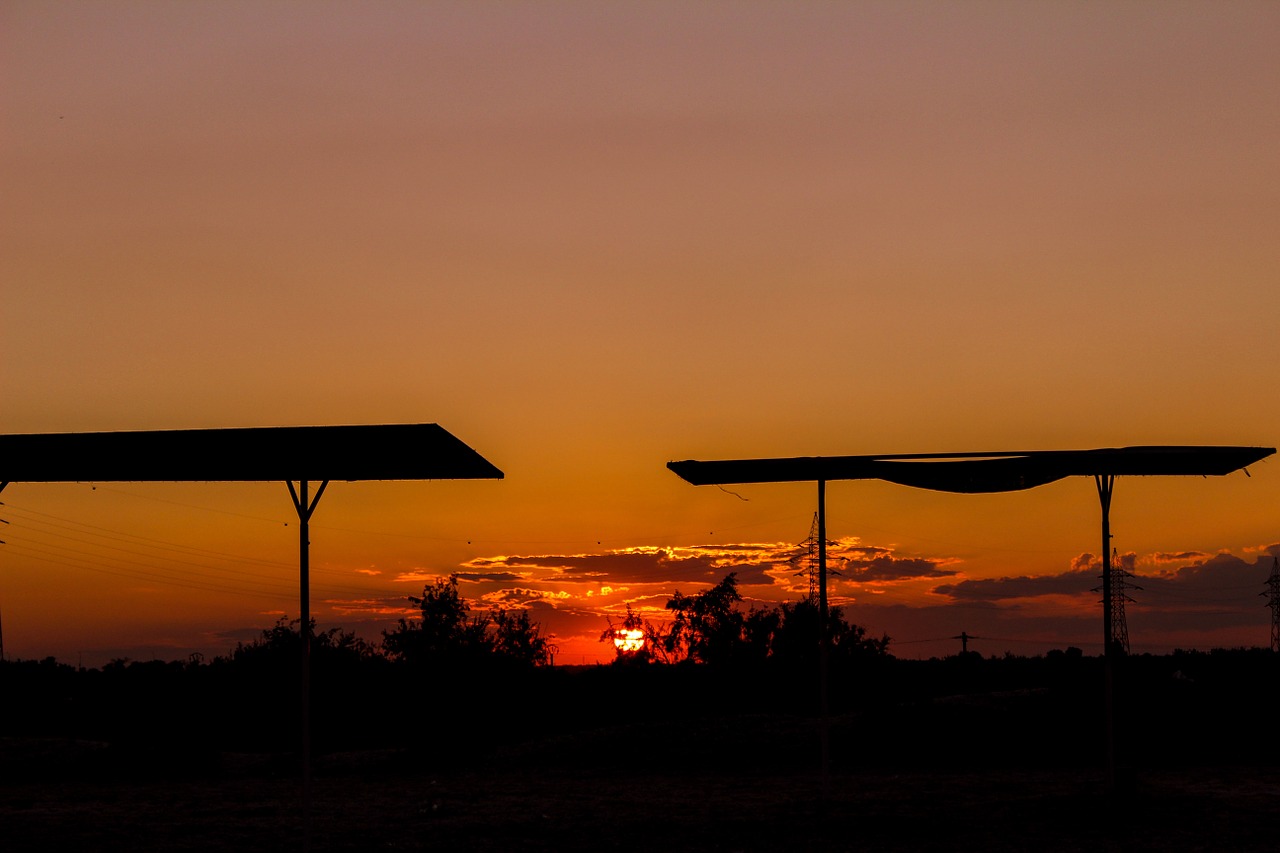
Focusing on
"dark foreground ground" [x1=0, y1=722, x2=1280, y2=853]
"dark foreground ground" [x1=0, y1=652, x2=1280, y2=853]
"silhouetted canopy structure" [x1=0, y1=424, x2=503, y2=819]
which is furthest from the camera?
"dark foreground ground" [x1=0, y1=652, x2=1280, y2=853]

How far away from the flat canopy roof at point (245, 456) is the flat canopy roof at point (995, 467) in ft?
13.9

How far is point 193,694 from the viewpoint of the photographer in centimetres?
4397

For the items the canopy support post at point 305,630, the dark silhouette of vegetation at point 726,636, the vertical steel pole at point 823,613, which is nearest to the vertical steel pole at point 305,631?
the canopy support post at point 305,630

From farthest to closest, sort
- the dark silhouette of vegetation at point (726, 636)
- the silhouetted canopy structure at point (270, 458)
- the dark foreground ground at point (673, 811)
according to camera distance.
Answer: the dark silhouette of vegetation at point (726, 636) → the dark foreground ground at point (673, 811) → the silhouetted canopy structure at point (270, 458)

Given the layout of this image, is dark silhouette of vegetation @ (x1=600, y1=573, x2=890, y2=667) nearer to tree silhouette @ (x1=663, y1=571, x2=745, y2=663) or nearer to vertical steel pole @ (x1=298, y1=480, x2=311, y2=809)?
tree silhouette @ (x1=663, y1=571, x2=745, y2=663)

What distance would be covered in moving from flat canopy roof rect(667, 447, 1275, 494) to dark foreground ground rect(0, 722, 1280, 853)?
4.32m

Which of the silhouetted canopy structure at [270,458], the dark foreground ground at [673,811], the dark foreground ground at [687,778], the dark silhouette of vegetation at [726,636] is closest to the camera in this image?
the silhouetted canopy structure at [270,458]

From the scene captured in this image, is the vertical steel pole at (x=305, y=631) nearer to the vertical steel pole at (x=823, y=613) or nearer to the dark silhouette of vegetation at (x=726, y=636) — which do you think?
the vertical steel pole at (x=823, y=613)

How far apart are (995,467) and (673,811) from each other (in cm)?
672

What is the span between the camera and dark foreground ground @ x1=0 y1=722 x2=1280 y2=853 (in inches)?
603

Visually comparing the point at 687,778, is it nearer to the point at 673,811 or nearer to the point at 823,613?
the point at 673,811

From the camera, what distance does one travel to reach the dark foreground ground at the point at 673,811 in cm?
1532

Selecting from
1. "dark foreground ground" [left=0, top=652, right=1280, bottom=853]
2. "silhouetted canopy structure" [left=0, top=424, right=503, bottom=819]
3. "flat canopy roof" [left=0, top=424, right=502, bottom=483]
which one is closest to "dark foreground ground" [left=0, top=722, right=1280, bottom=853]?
"dark foreground ground" [left=0, top=652, right=1280, bottom=853]

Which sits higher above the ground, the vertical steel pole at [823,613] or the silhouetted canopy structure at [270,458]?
the silhouetted canopy structure at [270,458]
